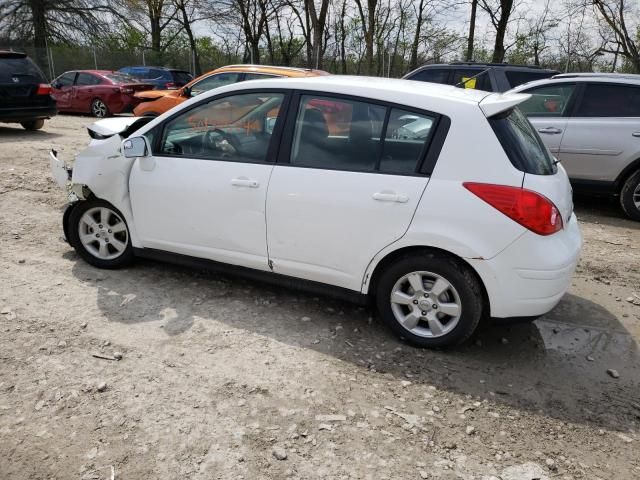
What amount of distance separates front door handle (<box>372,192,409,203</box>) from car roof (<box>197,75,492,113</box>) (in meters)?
0.58

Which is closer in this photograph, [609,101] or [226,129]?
[226,129]

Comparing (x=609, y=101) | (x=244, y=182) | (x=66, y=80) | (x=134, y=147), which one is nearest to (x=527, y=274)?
(x=244, y=182)

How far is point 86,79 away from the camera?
16.0 metres

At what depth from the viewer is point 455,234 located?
3.16 meters

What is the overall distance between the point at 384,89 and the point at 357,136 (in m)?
0.35

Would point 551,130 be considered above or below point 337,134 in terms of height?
below

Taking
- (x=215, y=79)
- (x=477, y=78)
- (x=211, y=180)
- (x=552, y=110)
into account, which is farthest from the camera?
(x=215, y=79)

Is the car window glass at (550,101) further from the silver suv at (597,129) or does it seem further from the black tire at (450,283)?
the black tire at (450,283)

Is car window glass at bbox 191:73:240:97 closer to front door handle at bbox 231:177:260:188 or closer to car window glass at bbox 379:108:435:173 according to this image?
front door handle at bbox 231:177:260:188

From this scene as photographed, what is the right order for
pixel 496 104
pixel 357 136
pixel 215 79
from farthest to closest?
pixel 215 79, pixel 357 136, pixel 496 104

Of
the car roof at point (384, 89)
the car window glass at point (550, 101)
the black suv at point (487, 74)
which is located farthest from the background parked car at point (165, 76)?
the car roof at point (384, 89)

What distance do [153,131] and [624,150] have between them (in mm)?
5620

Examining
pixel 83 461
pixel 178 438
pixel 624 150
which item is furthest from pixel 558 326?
pixel 624 150

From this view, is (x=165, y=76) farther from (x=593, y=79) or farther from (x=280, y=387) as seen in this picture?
(x=280, y=387)
